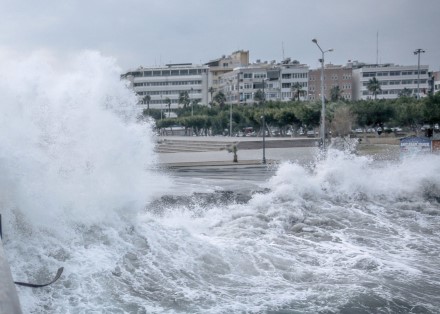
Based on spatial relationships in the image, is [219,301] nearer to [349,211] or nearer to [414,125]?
[349,211]

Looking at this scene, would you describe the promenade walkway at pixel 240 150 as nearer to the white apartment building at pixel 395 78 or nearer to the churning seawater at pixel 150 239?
the churning seawater at pixel 150 239

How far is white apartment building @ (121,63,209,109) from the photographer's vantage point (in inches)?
3258

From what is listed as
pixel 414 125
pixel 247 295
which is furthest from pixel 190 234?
pixel 414 125

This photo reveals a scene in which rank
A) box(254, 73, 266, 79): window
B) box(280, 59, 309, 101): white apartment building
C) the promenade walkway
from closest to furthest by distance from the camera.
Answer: the promenade walkway, box(254, 73, 266, 79): window, box(280, 59, 309, 101): white apartment building

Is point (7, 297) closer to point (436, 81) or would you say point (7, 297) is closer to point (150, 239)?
point (150, 239)

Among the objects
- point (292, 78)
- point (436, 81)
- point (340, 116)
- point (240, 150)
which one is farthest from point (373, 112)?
point (436, 81)

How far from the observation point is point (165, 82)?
85.6m

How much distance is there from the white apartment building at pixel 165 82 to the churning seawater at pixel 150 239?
67.8m

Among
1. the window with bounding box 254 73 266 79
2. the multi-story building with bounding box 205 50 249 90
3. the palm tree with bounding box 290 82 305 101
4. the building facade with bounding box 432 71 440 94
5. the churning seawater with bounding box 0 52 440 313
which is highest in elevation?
the multi-story building with bounding box 205 50 249 90

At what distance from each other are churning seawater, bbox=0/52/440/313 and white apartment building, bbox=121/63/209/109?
67785 mm

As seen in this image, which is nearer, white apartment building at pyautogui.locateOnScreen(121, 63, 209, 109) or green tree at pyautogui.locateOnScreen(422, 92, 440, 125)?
green tree at pyautogui.locateOnScreen(422, 92, 440, 125)

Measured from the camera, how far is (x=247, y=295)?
8.66 m

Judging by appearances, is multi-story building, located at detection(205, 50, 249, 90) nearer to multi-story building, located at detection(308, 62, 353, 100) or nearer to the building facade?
multi-story building, located at detection(308, 62, 353, 100)

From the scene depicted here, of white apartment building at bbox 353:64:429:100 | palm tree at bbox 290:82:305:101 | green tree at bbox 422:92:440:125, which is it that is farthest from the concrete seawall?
white apartment building at bbox 353:64:429:100
